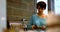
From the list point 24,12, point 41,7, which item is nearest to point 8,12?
point 24,12

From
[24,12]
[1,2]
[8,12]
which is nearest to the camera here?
[1,2]

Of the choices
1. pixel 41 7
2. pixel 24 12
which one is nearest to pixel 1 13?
pixel 24 12

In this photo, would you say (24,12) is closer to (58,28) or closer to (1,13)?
(1,13)

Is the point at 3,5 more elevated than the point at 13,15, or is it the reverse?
the point at 3,5

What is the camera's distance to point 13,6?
77.6 inches

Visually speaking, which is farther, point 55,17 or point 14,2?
point 14,2

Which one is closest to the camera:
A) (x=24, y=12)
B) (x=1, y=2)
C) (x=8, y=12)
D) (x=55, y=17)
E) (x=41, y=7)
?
(x=55, y=17)

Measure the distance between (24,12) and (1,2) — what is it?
0.47 meters

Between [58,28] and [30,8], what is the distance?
6.17 feet

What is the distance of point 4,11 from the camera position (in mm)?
1815

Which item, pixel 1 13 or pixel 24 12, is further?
pixel 24 12

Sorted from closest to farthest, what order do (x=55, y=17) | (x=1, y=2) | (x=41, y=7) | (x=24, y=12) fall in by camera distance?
(x=55, y=17)
(x=41, y=7)
(x=1, y=2)
(x=24, y=12)

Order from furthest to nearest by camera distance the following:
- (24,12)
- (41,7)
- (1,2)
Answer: (24,12)
(1,2)
(41,7)

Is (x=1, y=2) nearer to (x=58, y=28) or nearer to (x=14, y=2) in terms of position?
(x=14, y=2)
